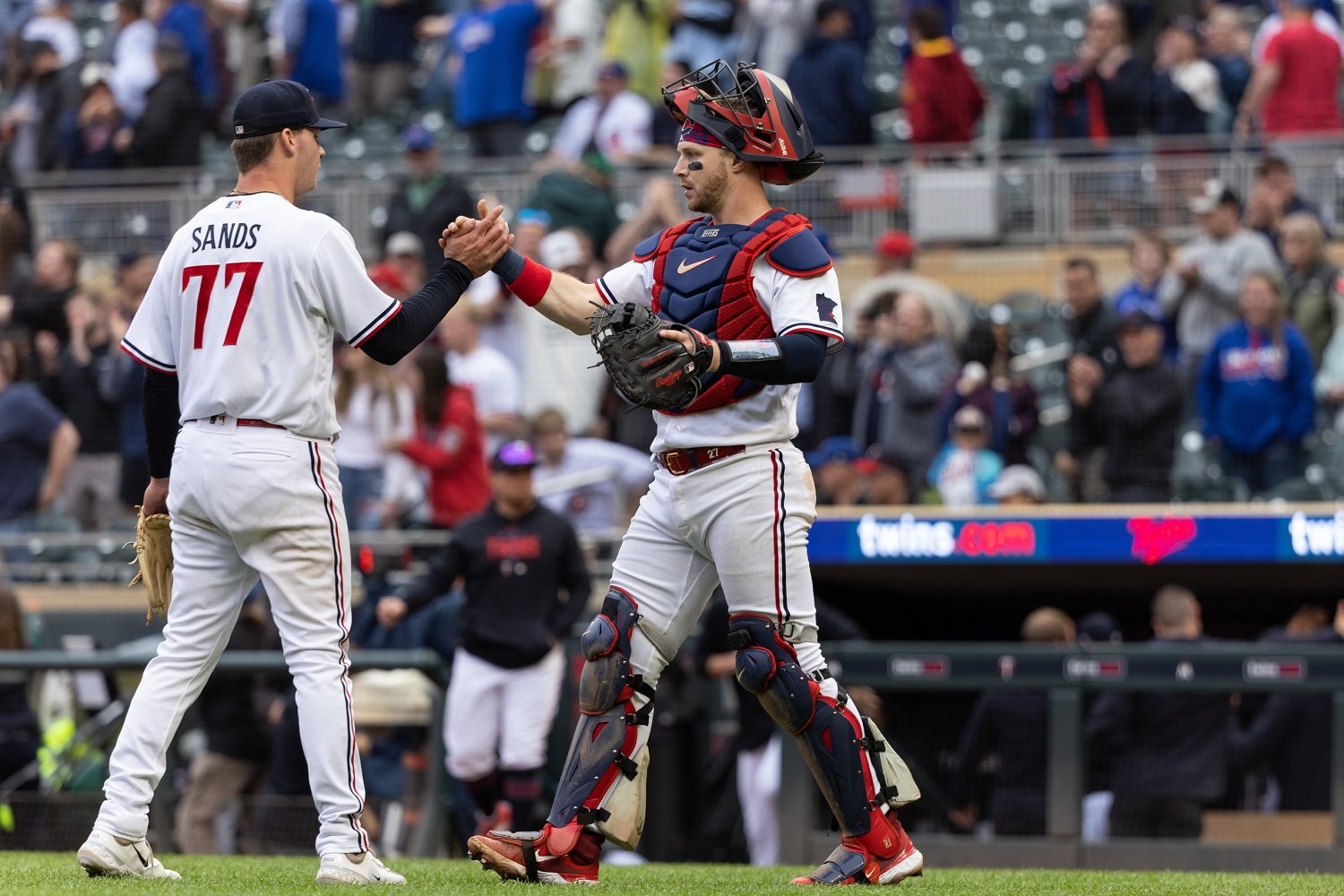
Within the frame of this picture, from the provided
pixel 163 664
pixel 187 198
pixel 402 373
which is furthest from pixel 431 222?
pixel 163 664

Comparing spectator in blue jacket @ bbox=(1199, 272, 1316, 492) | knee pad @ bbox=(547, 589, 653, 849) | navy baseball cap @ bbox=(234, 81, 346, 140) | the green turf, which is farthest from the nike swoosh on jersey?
spectator in blue jacket @ bbox=(1199, 272, 1316, 492)

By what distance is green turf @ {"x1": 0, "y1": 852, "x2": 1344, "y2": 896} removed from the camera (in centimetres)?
499

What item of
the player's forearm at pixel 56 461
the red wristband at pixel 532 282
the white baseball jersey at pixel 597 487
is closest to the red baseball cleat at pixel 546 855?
the red wristband at pixel 532 282

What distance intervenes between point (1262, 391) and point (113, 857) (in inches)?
269

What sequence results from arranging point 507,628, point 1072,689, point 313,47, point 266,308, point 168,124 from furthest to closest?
point 313,47 → point 168,124 → point 507,628 → point 1072,689 → point 266,308

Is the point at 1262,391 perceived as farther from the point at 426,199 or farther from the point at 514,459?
the point at 426,199

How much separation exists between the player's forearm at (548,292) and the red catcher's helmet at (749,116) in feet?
1.80

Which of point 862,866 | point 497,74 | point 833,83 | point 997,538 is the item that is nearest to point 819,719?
point 862,866

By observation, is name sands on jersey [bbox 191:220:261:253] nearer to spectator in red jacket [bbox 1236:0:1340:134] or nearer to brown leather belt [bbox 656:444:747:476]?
brown leather belt [bbox 656:444:747:476]

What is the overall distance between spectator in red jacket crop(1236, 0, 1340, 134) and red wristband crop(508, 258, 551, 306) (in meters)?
8.12

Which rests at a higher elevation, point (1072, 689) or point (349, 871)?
point (349, 871)

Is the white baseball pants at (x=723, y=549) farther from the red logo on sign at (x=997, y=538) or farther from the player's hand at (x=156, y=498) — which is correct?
the red logo on sign at (x=997, y=538)

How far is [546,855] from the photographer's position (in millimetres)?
5234

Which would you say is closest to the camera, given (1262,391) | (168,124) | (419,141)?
(1262,391)
